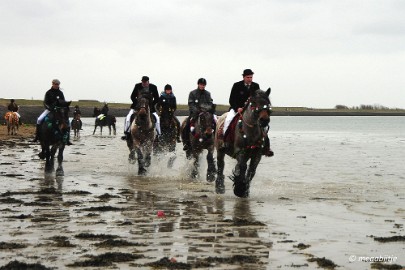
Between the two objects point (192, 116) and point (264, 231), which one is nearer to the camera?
point (264, 231)

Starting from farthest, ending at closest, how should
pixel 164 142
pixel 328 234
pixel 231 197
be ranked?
pixel 164 142
pixel 231 197
pixel 328 234

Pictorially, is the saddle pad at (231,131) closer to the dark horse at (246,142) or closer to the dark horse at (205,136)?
the dark horse at (246,142)

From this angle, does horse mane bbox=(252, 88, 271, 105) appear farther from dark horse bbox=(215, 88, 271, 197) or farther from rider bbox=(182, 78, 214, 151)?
rider bbox=(182, 78, 214, 151)

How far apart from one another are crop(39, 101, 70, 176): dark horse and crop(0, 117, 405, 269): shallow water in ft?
1.86

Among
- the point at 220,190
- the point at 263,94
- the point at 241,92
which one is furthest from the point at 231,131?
the point at 263,94

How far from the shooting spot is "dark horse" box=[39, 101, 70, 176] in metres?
18.8

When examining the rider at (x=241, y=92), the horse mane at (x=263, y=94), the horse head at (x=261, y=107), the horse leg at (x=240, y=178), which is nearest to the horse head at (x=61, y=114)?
the rider at (x=241, y=92)

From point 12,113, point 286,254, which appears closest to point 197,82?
point 286,254

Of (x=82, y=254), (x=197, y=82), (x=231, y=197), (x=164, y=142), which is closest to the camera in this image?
(x=82, y=254)

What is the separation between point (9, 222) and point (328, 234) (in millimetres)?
4955

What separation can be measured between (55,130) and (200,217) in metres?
8.86

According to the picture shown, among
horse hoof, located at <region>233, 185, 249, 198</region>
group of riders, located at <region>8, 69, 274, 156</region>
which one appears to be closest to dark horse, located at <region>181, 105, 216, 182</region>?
group of riders, located at <region>8, 69, 274, 156</region>

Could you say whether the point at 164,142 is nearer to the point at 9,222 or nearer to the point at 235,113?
the point at 235,113

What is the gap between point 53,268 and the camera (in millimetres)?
7324
